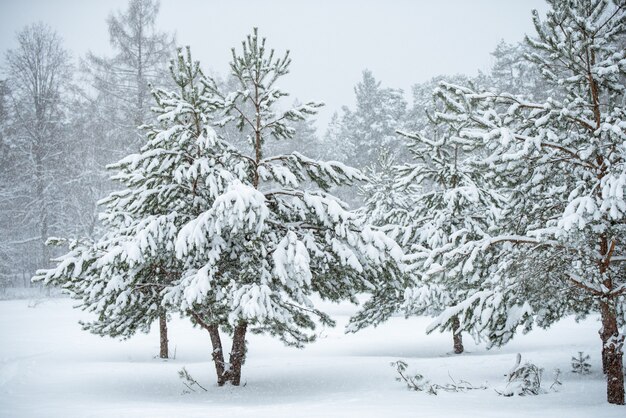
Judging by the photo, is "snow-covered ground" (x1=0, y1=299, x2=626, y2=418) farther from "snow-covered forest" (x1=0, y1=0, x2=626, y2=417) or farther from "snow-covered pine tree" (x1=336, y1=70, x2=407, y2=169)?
"snow-covered pine tree" (x1=336, y1=70, x2=407, y2=169)

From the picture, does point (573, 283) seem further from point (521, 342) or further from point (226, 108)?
point (521, 342)

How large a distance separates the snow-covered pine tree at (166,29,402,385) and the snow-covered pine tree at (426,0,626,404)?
2.38 m

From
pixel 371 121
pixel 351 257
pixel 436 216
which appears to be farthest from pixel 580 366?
pixel 371 121

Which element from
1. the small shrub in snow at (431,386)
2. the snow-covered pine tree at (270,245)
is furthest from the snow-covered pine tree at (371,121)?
the small shrub in snow at (431,386)

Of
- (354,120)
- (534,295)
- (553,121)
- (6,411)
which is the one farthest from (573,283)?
(354,120)

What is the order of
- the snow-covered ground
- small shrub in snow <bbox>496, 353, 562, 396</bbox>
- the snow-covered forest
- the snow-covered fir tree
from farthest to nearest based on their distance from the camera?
1. the snow-covered fir tree
2. small shrub in snow <bbox>496, 353, 562, 396</bbox>
3. the snow-covered ground
4. the snow-covered forest

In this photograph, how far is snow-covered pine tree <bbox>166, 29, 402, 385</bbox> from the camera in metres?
8.20

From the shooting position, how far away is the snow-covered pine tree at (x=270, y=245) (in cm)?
820

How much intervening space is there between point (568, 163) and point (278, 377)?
771cm

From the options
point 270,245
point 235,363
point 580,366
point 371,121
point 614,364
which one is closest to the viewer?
point 614,364

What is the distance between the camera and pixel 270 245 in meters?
9.68

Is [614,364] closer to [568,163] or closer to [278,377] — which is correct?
[568,163]

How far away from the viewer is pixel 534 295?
24.7 ft

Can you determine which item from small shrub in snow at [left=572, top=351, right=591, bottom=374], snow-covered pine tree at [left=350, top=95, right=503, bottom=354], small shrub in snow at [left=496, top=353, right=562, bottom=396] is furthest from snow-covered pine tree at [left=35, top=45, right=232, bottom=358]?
small shrub in snow at [left=572, top=351, right=591, bottom=374]
